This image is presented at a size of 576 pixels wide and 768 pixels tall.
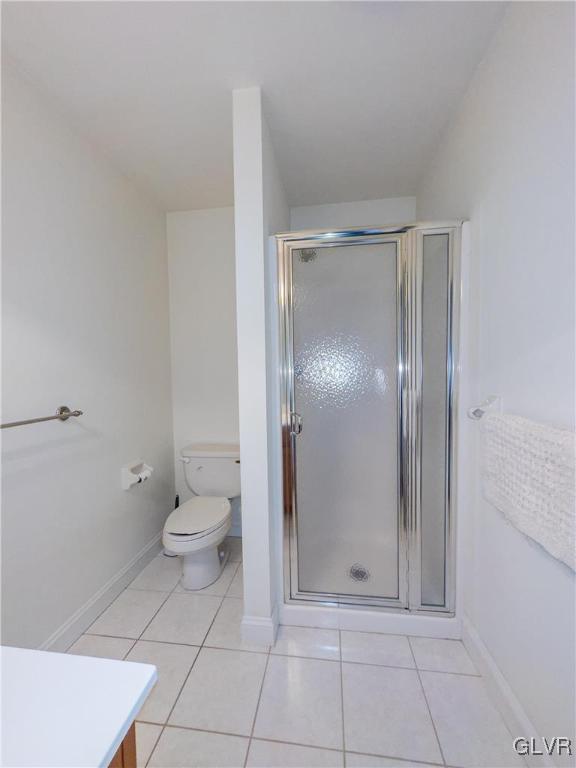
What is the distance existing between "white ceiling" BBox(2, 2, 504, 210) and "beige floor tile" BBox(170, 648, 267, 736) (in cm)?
248

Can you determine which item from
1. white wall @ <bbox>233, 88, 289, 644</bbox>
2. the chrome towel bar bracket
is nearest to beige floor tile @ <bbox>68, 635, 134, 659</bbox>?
white wall @ <bbox>233, 88, 289, 644</bbox>

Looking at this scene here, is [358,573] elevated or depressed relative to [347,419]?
depressed

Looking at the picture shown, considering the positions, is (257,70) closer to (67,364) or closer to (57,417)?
(67,364)

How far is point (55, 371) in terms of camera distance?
1.48 metres

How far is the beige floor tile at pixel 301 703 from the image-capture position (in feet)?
3.69

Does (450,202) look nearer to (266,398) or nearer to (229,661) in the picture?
(266,398)

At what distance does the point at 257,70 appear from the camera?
1290 mm

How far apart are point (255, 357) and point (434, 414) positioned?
2.92ft

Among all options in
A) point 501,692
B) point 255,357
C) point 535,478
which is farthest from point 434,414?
point 501,692

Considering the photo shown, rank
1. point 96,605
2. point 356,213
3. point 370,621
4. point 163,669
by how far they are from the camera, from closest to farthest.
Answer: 1. point 163,669
2. point 370,621
3. point 96,605
4. point 356,213

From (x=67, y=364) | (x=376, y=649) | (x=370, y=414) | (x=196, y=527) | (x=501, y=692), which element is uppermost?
(x=67, y=364)

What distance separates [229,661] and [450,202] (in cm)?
242

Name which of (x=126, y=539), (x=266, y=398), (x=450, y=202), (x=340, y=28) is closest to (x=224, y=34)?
(x=340, y=28)

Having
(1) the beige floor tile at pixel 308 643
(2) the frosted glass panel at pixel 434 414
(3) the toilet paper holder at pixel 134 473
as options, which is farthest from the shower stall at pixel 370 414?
(3) the toilet paper holder at pixel 134 473
